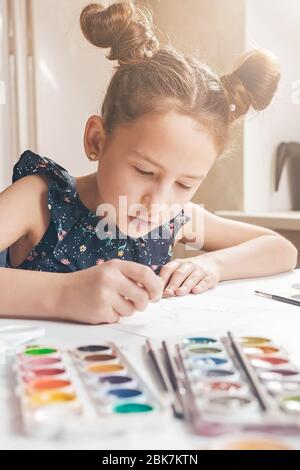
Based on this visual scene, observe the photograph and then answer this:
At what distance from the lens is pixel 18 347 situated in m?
0.52

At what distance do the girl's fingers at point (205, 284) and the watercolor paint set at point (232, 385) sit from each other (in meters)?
0.28

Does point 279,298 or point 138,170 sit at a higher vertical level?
point 138,170

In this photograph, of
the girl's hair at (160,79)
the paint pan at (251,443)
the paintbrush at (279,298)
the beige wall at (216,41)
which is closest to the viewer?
the paint pan at (251,443)

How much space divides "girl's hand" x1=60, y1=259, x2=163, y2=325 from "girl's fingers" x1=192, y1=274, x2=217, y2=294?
6.0 inches

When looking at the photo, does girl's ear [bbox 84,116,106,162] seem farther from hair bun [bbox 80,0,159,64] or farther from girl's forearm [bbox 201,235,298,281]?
girl's forearm [bbox 201,235,298,281]

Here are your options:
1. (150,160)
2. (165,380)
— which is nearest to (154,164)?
(150,160)

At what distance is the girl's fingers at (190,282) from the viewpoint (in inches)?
30.3

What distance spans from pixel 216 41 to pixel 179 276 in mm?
1225

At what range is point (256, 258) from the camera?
970 mm

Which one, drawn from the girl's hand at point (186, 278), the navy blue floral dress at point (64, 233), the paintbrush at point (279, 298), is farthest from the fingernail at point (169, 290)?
the navy blue floral dress at point (64, 233)

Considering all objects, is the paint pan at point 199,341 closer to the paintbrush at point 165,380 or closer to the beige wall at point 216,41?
the paintbrush at point 165,380

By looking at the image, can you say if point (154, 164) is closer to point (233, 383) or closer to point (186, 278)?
point (186, 278)

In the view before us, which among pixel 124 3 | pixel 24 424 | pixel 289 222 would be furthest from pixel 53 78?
pixel 24 424
